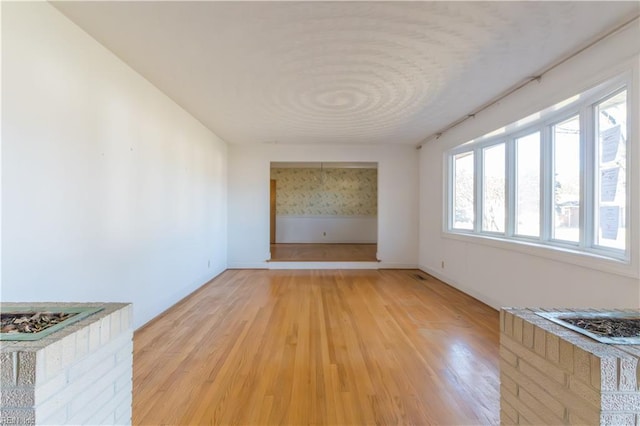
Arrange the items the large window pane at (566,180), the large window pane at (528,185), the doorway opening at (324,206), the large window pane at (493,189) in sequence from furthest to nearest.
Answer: the doorway opening at (324,206) → the large window pane at (493,189) → the large window pane at (528,185) → the large window pane at (566,180)

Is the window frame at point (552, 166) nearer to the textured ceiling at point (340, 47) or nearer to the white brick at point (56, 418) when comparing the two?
the textured ceiling at point (340, 47)

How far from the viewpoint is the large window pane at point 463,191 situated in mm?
4023

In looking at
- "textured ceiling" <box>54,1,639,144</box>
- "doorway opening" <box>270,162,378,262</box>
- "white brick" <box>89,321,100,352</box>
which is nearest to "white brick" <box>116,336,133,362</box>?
"white brick" <box>89,321,100,352</box>

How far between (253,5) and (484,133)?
2.92 metres

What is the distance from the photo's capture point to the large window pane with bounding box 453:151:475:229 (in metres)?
4.02

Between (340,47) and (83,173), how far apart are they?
6.87 ft

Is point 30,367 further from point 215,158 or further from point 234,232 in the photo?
point 234,232

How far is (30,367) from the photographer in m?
0.73

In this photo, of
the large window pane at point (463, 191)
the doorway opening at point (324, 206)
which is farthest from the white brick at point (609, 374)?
the doorway opening at point (324, 206)

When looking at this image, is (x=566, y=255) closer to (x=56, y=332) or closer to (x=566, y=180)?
(x=566, y=180)

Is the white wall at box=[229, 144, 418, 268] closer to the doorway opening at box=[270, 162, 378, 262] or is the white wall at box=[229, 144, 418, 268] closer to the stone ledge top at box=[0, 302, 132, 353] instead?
the doorway opening at box=[270, 162, 378, 262]

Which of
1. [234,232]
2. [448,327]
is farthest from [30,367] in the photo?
[234,232]

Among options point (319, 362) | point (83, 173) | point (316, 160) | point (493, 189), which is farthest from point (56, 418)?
point (316, 160)

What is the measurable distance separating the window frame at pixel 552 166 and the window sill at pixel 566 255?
0.02 meters
